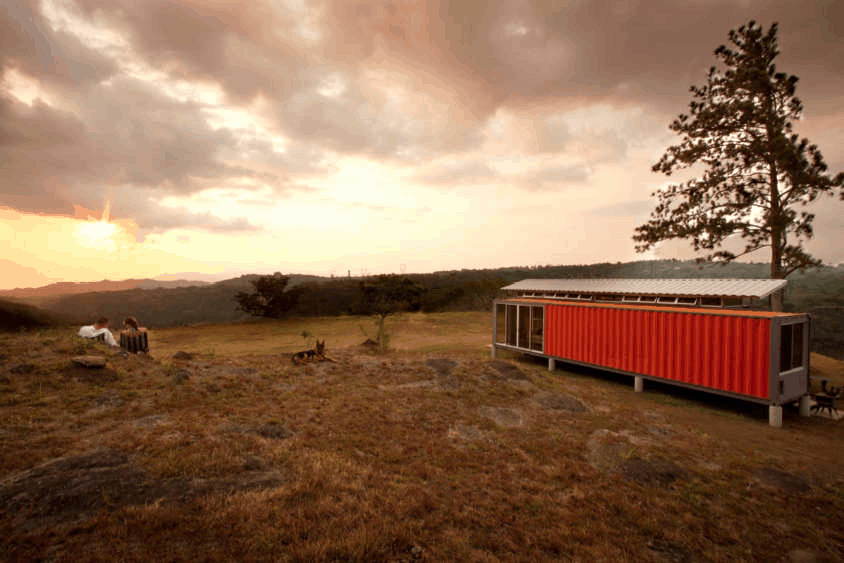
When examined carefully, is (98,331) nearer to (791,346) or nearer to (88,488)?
(88,488)

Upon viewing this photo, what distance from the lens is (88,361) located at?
9.88 metres

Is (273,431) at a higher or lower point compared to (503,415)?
higher

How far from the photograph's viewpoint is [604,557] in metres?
4.54

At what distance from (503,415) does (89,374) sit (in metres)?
11.0

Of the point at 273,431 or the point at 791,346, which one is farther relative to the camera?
the point at 791,346

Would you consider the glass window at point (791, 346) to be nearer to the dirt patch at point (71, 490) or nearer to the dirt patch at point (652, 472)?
the dirt patch at point (652, 472)

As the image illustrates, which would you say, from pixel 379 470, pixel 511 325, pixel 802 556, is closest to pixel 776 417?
pixel 802 556

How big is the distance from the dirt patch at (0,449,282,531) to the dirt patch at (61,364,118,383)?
15.5 ft

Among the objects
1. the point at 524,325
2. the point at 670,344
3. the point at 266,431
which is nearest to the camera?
the point at 266,431

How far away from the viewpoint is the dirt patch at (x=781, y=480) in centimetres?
684

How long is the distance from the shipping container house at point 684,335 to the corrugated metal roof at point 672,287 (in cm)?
3

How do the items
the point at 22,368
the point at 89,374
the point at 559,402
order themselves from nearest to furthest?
the point at 22,368 < the point at 89,374 < the point at 559,402

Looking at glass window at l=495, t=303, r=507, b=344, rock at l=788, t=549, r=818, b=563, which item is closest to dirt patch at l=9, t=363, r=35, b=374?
rock at l=788, t=549, r=818, b=563

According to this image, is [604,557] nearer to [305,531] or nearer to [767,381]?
[305,531]
